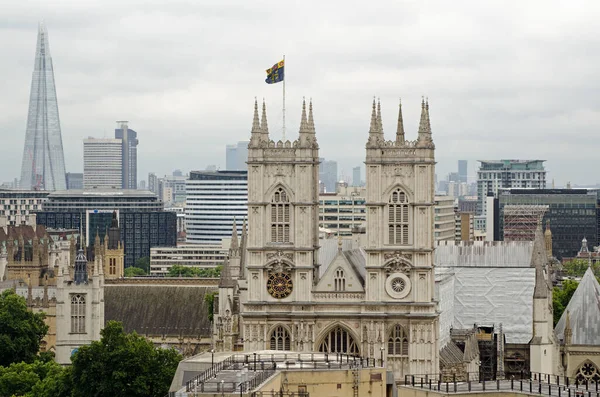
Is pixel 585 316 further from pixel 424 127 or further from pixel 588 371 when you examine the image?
pixel 424 127

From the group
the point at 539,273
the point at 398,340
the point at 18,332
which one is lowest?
the point at 398,340

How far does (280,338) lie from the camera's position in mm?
131125

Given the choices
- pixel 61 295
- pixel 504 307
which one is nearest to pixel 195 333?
pixel 61 295

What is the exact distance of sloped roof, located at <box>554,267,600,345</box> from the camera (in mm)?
145875

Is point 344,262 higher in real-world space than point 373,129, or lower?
lower

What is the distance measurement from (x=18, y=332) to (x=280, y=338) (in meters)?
37.7

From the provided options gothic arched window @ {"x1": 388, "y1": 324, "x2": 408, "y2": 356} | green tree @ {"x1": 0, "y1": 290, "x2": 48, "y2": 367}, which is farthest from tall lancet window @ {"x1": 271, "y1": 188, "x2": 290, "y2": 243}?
green tree @ {"x1": 0, "y1": 290, "x2": 48, "y2": 367}

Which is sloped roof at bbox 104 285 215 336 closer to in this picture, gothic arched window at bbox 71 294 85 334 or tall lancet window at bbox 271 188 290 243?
gothic arched window at bbox 71 294 85 334

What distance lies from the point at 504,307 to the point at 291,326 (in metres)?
24.2

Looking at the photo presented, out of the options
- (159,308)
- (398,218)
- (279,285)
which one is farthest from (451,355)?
(159,308)

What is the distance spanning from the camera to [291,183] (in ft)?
429

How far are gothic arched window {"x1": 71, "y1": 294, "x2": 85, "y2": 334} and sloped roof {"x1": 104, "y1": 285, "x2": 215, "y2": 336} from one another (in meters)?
14.2

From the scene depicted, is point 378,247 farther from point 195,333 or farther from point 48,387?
point 195,333

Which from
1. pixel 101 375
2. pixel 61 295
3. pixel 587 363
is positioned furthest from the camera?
pixel 61 295
